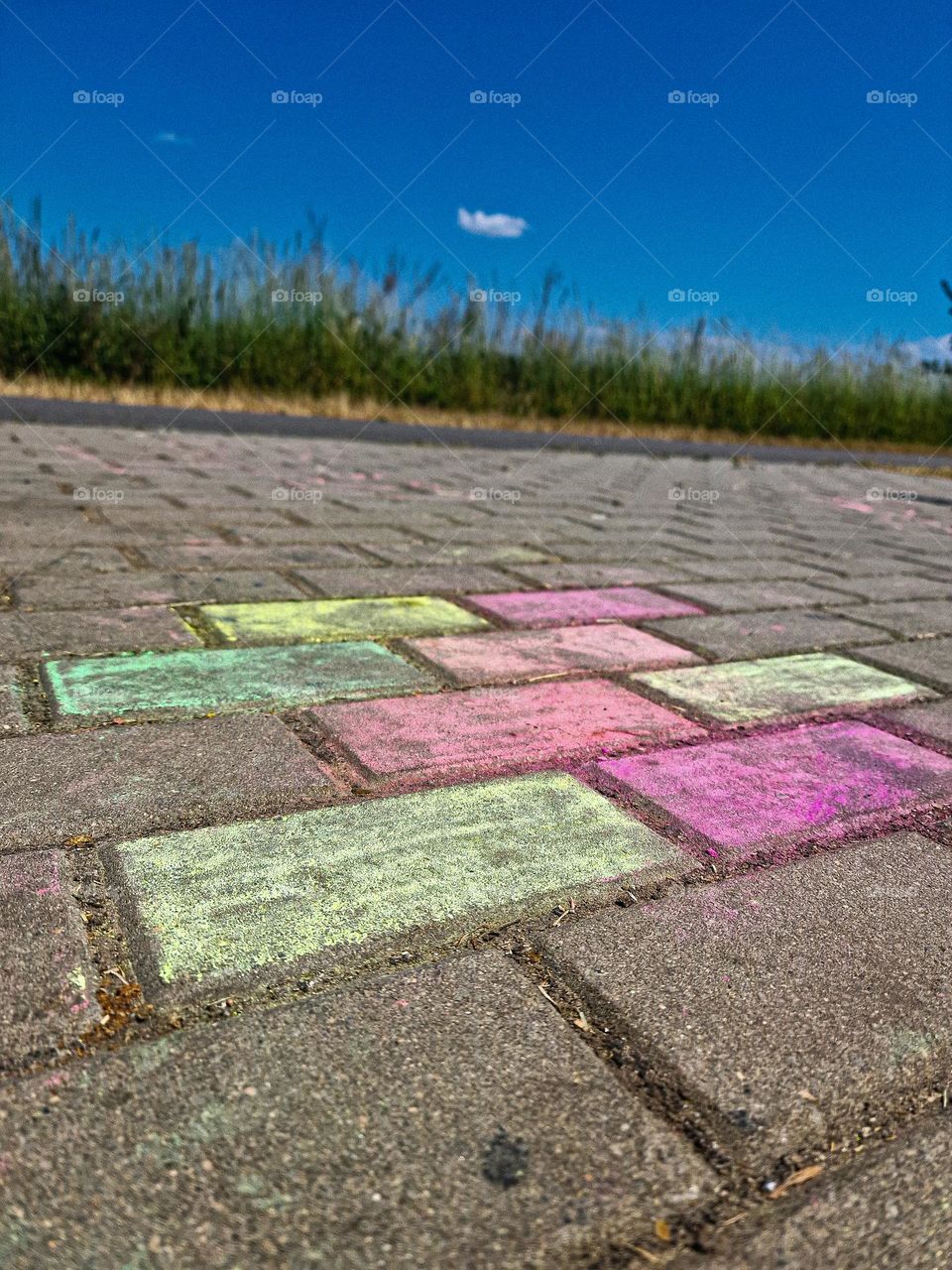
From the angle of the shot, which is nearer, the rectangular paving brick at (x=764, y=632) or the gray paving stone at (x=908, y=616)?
the rectangular paving brick at (x=764, y=632)

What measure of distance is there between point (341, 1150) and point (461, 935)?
0.34 meters

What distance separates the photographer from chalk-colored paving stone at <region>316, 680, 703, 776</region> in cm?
159

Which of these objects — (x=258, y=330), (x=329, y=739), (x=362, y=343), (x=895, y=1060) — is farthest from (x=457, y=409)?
(x=895, y=1060)

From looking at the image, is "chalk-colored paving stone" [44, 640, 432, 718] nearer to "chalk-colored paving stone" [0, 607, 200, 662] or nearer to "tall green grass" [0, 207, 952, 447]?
"chalk-colored paving stone" [0, 607, 200, 662]

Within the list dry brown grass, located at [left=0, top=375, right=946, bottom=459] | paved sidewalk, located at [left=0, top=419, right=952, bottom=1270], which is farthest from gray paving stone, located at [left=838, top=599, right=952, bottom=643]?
dry brown grass, located at [left=0, top=375, right=946, bottom=459]

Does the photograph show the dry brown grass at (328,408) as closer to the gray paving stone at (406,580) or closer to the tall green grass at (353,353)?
the tall green grass at (353,353)

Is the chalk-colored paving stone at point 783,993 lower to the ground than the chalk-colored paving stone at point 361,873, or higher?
→ lower

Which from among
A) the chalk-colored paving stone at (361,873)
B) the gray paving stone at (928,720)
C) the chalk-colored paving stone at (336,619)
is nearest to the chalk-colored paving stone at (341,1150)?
the chalk-colored paving stone at (361,873)

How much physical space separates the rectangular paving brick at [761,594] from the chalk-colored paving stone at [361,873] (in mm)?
1600

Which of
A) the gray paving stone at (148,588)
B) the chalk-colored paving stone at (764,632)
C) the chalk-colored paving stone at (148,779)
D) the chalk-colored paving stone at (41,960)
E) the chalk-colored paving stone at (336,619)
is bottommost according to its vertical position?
the chalk-colored paving stone at (41,960)

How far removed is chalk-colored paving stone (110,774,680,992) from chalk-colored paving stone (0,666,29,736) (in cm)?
46

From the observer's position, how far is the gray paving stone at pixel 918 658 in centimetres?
231

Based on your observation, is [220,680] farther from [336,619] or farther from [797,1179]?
[797,1179]

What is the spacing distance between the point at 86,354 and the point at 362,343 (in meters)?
2.86
